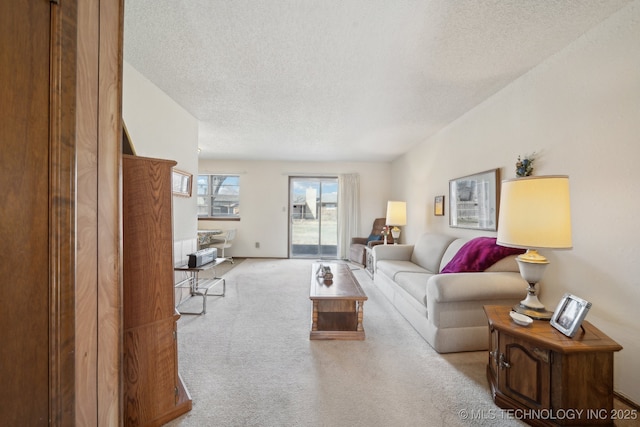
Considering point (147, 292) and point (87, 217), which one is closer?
point (87, 217)

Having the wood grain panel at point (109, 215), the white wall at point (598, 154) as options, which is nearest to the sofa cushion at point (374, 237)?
the white wall at point (598, 154)

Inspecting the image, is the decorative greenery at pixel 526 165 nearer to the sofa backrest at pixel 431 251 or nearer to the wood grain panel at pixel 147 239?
the sofa backrest at pixel 431 251

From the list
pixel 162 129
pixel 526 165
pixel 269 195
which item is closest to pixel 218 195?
pixel 269 195

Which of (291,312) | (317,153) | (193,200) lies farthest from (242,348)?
(317,153)

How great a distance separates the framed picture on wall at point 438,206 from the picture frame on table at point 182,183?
3506mm

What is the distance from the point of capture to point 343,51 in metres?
1.89

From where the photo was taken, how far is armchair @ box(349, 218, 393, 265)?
16.4 feet

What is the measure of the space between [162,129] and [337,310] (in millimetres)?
2588

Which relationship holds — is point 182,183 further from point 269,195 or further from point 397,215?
point 397,215

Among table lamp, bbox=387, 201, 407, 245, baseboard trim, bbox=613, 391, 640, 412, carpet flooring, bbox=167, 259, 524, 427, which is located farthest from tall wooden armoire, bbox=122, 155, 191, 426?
table lamp, bbox=387, 201, 407, 245

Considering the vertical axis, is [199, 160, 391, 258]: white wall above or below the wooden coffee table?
above

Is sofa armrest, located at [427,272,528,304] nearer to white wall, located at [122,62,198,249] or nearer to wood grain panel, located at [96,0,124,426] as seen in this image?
wood grain panel, located at [96,0,124,426]

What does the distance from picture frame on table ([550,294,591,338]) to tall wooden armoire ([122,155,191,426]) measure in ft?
6.81

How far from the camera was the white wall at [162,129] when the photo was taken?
221 cm
